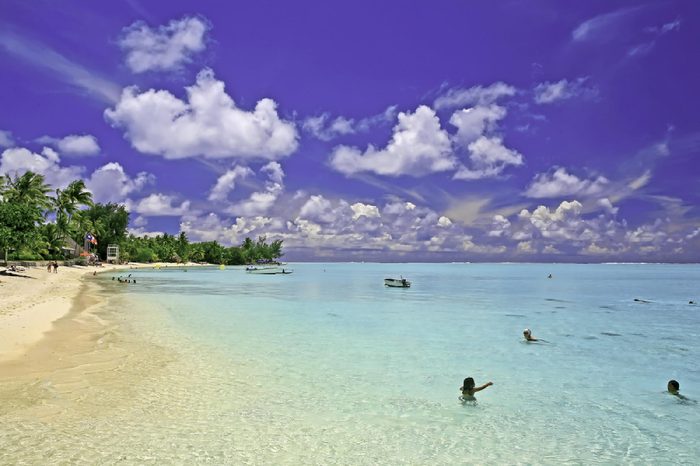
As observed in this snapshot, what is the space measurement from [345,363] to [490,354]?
19.5ft

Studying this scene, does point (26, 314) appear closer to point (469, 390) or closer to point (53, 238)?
point (469, 390)

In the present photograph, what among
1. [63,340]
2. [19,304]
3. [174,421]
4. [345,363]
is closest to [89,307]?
[19,304]

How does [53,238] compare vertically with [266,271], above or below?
above

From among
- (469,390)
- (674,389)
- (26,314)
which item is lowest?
(674,389)

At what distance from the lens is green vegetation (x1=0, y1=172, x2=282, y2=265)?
45.1 metres

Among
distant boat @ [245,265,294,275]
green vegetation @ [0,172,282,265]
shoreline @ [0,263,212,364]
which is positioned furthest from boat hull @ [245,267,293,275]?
shoreline @ [0,263,212,364]

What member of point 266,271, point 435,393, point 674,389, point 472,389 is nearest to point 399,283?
point 674,389

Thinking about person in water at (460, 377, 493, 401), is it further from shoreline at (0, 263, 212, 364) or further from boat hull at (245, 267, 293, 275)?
boat hull at (245, 267, 293, 275)

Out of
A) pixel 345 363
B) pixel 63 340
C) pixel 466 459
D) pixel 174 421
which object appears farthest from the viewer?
pixel 63 340

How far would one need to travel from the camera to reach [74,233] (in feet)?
296

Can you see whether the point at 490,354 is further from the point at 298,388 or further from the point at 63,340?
the point at 63,340

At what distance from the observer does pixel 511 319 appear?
2955cm

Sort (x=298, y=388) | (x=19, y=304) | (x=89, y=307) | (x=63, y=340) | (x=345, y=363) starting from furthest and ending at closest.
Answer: (x=89, y=307), (x=19, y=304), (x=63, y=340), (x=345, y=363), (x=298, y=388)

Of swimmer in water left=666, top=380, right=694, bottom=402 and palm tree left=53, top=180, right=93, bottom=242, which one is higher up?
palm tree left=53, top=180, right=93, bottom=242
